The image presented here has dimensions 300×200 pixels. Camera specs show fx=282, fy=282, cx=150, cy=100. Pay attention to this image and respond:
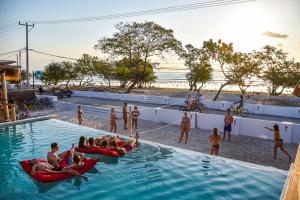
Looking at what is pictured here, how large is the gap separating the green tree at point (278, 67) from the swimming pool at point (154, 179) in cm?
2480

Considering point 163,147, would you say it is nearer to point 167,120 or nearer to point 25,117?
point 167,120

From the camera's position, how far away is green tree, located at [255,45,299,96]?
3353 centimetres

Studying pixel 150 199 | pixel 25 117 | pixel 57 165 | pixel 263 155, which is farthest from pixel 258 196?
pixel 25 117

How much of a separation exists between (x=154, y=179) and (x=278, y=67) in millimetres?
28975

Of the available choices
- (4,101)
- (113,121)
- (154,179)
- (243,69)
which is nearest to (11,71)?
(4,101)

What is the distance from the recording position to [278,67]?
33938 mm

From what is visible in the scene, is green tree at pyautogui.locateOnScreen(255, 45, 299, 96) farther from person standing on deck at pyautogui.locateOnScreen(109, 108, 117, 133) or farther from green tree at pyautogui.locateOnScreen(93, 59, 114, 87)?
green tree at pyautogui.locateOnScreen(93, 59, 114, 87)

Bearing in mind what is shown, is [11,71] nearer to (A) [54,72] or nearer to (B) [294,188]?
(B) [294,188]

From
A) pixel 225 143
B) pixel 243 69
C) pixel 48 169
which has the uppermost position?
pixel 243 69

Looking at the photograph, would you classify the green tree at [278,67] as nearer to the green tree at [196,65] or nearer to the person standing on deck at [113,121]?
the green tree at [196,65]

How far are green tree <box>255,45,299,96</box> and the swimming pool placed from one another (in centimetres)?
2480

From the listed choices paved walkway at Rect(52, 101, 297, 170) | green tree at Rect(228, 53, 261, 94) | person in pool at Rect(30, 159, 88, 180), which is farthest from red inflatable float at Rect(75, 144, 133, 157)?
green tree at Rect(228, 53, 261, 94)

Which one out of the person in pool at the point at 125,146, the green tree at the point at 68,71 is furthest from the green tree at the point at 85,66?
the person in pool at the point at 125,146

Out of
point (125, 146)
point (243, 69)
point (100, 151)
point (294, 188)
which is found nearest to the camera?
point (294, 188)
